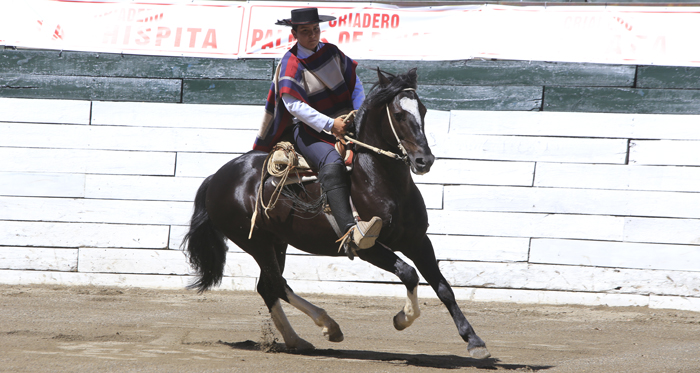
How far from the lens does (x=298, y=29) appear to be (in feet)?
14.1

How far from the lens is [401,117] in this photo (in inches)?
151

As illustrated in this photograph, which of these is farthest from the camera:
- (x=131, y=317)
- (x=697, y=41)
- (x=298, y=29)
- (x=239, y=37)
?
(x=239, y=37)

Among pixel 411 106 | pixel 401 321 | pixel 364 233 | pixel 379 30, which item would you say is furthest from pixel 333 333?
pixel 379 30

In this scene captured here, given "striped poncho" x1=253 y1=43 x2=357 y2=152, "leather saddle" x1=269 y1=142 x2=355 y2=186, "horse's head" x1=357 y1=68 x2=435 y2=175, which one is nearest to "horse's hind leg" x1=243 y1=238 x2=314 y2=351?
"leather saddle" x1=269 y1=142 x2=355 y2=186

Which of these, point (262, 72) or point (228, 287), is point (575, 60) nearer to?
point (262, 72)

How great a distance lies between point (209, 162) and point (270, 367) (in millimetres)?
3334

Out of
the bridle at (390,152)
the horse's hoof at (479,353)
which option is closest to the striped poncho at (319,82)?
the bridle at (390,152)

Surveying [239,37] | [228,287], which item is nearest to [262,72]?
[239,37]

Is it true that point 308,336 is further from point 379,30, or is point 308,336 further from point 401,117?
point 379,30

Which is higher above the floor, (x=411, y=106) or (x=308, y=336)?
(x=411, y=106)

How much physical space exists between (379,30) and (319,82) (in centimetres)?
240

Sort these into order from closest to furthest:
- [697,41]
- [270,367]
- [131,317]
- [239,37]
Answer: [270,367]
[131,317]
[697,41]
[239,37]

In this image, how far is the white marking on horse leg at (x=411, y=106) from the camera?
3.77 meters

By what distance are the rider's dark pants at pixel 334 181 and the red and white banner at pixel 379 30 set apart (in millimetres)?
2561
